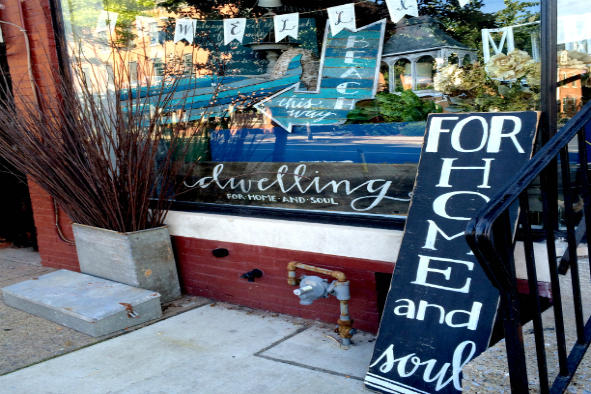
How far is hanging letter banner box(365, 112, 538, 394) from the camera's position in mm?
2607

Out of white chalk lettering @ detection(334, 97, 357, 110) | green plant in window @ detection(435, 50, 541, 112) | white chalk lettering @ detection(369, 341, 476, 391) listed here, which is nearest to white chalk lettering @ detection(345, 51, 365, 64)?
white chalk lettering @ detection(334, 97, 357, 110)

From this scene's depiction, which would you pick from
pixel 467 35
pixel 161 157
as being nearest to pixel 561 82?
pixel 467 35

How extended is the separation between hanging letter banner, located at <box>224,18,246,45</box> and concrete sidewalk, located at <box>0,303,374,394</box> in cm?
224

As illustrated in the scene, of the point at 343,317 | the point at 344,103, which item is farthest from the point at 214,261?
the point at 344,103

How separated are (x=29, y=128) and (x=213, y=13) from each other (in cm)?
181

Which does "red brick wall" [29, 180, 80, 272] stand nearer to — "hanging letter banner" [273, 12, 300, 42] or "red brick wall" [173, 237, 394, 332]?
"red brick wall" [173, 237, 394, 332]

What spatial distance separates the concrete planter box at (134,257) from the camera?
414cm

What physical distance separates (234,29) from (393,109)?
61.0 inches

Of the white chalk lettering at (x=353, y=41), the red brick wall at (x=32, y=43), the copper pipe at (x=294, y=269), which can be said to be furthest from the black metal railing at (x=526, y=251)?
the red brick wall at (x=32, y=43)

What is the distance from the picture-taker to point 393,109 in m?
3.43

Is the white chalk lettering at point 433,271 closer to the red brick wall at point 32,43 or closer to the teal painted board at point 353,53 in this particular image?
the teal painted board at point 353,53

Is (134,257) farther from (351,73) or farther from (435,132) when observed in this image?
(435,132)

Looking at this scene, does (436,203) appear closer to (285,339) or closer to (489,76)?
(489,76)

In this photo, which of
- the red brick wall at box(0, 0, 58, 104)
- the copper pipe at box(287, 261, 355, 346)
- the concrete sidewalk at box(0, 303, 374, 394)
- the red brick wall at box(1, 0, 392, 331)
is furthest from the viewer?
the red brick wall at box(0, 0, 58, 104)
